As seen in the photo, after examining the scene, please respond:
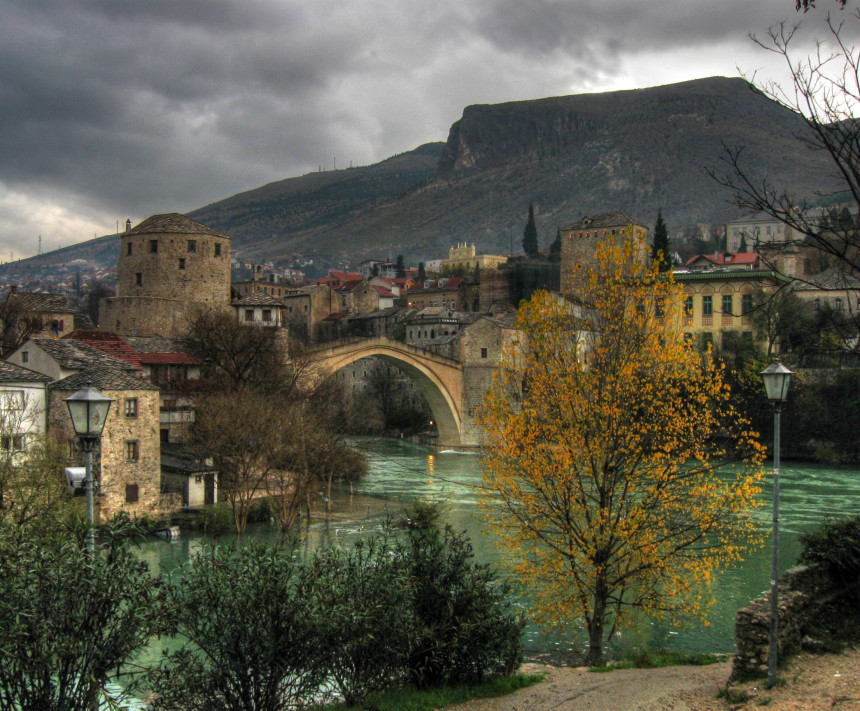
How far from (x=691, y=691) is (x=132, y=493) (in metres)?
17.5

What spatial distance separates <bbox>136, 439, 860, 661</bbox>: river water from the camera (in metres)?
14.1

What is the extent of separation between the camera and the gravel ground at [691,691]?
7.75 m

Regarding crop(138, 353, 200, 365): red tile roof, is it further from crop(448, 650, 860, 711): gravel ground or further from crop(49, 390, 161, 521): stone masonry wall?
crop(448, 650, 860, 711): gravel ground

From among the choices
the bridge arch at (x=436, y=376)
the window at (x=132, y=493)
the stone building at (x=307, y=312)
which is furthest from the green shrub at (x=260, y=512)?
the stone building at (x=307, y=312)

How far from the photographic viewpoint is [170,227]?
1634 inches

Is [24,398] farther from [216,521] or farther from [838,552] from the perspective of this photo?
[838,552]

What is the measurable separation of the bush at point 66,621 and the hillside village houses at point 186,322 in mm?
6377

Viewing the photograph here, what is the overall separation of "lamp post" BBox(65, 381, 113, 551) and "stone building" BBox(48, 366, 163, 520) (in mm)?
15533

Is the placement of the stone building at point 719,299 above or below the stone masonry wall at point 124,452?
above

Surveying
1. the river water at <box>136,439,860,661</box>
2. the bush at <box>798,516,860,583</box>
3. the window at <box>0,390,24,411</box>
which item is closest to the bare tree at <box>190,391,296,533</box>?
the river water at <box>136,439,860,661</box>

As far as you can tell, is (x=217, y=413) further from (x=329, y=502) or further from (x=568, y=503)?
(x=568, y=503)

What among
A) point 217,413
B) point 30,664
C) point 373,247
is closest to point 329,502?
point 217,413

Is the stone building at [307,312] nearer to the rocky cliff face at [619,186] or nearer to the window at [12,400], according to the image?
the window at [12,400]

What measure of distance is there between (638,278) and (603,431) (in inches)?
90.4
